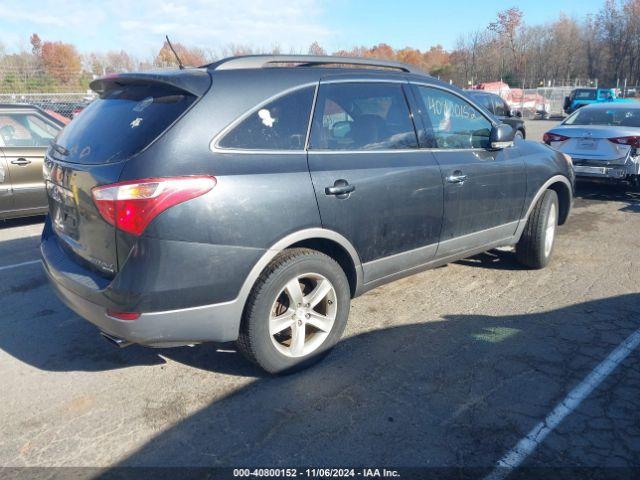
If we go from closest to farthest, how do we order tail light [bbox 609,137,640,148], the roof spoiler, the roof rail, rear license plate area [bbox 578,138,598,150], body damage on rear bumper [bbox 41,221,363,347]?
body damage on rear bumper [bbox 41,221,363,347], the roof spoiler, the roof rail, tail light [bbox 609,137,640,148], rear license plate area [bbox 578,138,598,150]

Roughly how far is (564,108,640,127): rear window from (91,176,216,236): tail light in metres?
8.24

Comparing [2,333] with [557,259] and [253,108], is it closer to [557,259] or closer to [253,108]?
[253,108]

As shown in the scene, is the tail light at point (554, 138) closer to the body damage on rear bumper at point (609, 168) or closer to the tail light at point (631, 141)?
the body damage on rear bumper at point (609, 168)

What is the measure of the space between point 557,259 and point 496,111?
43.9 ft

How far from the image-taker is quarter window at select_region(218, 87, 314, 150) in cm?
304

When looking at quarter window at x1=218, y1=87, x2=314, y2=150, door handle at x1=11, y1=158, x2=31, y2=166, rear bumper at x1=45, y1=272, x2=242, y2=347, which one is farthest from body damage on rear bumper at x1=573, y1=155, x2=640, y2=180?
door handle at x1=11, y1=158, x2=31, y2=166

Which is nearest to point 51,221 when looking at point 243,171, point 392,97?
point 243,171

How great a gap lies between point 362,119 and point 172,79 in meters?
1.32

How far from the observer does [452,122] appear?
171 inches

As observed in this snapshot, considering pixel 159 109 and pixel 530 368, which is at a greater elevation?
pixel 159 109

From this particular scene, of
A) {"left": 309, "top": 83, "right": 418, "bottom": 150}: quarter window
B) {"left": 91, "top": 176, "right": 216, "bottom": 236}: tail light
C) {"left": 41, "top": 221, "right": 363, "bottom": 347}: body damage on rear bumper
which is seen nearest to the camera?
{"left": 91, "top": 176, "right": 216, "bottom": 236}: tail light

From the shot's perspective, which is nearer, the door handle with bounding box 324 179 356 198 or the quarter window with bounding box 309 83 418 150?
the door handle with bounding box 324 179 356 198

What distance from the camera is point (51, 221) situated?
3580mm

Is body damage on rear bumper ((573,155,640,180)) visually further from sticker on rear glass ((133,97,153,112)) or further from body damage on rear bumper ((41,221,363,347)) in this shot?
sticker on rear glass ((133,97,153,112))
